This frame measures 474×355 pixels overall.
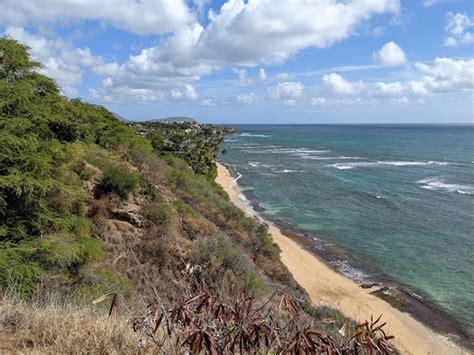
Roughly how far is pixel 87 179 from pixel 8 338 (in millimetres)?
14078

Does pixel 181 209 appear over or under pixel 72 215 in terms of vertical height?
under

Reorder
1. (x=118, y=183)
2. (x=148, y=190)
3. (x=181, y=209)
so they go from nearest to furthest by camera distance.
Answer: (x=118, y=183) → (x=148, y=190) → (x=181, y=209)

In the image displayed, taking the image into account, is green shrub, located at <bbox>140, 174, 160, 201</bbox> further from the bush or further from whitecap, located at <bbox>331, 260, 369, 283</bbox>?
whitecap, located at <bbox>331, 260, 369, 283</bbox>

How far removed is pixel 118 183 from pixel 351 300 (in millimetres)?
13895

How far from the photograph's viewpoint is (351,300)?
2141 cm

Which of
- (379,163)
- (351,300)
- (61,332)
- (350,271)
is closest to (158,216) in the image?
(351,300)

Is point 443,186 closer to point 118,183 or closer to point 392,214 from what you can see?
point 392,214

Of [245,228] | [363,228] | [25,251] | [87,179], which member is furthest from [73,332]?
[363,228]

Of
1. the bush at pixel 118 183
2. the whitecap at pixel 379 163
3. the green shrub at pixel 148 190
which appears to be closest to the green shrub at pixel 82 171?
the bush at pixel 118 183

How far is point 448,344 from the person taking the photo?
17.7m

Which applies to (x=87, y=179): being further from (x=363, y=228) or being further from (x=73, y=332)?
(x=363, y=228)

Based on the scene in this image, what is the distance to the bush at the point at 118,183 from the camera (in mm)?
17500

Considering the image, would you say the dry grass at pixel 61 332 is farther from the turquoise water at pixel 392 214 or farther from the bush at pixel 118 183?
the turquoise water at pixel 392 214

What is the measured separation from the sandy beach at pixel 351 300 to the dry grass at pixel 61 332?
492 inches
